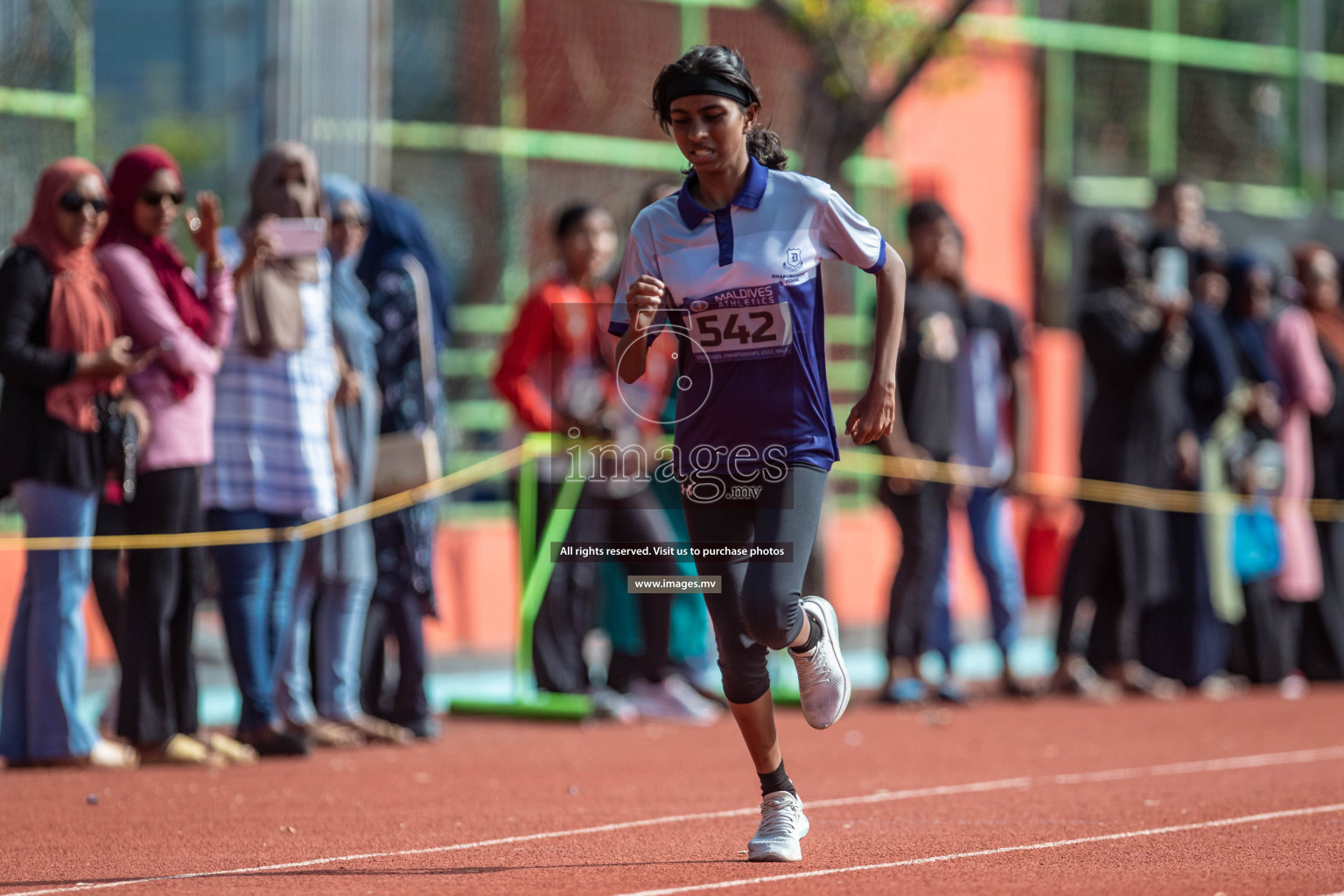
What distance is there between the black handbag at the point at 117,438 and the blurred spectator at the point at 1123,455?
5680 mm

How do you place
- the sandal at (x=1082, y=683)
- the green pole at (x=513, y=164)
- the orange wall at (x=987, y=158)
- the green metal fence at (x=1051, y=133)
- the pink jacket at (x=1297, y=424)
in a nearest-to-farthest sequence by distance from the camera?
the sandal at (x=1082, y=683) < the pink jacket at (x=1297, y=424) < the green metal fence at (x=1051, y=133) < the green pole at (x=513, y=164) < the orange wall at (x=987, y=158)

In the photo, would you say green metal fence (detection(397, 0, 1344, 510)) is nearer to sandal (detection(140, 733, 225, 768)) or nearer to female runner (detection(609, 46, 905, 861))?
sandal (detection(140, 733, 225, 768))

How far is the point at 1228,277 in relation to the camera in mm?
12953

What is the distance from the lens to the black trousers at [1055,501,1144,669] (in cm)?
1218

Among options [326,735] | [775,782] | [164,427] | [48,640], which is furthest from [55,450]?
Answer: [775,782]

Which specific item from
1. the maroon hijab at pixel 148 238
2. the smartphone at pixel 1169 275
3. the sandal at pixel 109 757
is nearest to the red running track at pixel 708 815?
the sandal at pixel 109 757

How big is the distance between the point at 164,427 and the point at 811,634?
369 cm

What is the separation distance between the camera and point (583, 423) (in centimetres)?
1076

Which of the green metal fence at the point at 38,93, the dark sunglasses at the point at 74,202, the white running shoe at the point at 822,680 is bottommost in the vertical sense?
the white running shoe at the point at 822,680

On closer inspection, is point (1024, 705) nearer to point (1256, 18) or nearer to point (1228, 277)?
point (1228, 277)

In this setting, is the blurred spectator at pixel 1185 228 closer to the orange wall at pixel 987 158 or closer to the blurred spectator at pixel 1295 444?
the blurred spectator at pixel 1295 444

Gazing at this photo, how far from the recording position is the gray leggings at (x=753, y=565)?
6.04 m

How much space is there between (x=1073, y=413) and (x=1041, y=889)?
14866 mm

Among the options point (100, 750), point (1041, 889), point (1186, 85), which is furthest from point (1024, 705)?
point (1186, 85)
